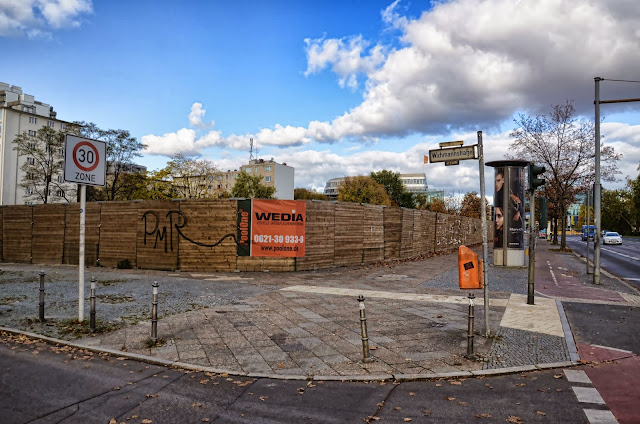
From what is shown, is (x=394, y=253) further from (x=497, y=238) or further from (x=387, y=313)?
(x=387, y=313)

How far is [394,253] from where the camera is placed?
2175cm

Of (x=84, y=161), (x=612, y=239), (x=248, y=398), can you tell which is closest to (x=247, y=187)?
(x=612, y=239)

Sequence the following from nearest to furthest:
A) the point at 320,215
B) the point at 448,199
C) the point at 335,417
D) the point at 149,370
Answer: the point at 335,417 → the point at 149,370 → the point at 320,215 → the point at 448,199

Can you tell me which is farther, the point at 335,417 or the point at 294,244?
the point at 294,244

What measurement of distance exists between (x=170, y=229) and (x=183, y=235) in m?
0.70

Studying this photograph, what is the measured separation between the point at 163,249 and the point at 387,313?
11.3m

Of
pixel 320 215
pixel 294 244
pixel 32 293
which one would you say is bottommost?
pixel 32 293

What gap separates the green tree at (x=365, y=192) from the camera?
71.2 meters

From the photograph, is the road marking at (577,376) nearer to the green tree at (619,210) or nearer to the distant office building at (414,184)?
the green tree at (619,210)

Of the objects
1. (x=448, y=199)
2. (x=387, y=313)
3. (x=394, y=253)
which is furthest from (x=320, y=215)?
(x=448, y=199)

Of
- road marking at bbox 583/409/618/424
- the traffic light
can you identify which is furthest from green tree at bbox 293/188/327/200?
road marking at bbox 583/409/618/424

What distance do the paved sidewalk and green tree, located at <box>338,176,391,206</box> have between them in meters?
56.7

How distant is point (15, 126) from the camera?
6888 cm

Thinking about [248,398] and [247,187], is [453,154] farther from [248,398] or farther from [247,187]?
[247,187]
